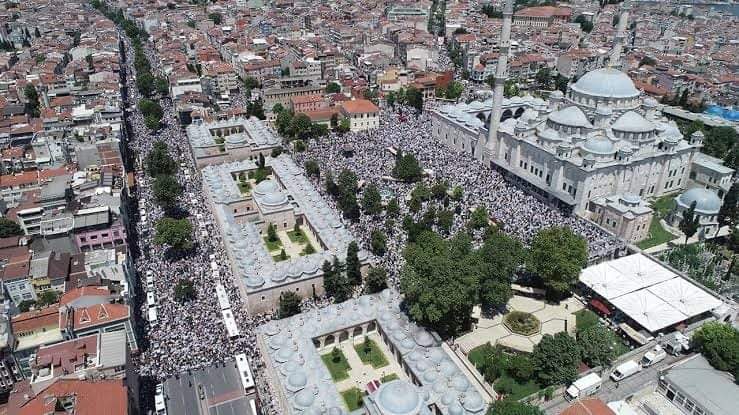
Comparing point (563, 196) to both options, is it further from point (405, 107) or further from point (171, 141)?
point (171, 141)

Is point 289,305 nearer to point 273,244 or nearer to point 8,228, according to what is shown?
point 273,244

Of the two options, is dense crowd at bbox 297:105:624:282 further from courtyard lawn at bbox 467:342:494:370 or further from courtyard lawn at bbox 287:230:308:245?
courtyard lawn at bbox 467:342:494:370

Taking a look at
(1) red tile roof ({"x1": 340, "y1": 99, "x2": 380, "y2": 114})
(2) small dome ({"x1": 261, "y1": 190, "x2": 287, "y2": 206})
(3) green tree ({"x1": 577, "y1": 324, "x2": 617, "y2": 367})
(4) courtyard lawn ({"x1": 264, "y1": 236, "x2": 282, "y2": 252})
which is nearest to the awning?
(3) green tree ({"x1": 577, "y1": 324, "x2": 617, "y2": 367})

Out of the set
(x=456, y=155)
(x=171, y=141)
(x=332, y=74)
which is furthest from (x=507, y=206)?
(x=332, y=74)

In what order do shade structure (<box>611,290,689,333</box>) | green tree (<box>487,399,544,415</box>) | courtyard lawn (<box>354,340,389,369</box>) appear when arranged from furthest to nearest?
shade structure (<box>611,290,689,333</box>)
courtyard lawn (<box>354,340,389,369</box>)
green tree (<box>487,399,544,415</box>)

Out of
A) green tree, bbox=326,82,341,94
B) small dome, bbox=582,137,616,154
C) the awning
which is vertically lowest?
the awning

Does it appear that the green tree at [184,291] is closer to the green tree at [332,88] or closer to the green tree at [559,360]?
the green tree at [559,360]

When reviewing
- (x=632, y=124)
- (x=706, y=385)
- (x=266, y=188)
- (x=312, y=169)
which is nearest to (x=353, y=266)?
(x=266, y=188)
